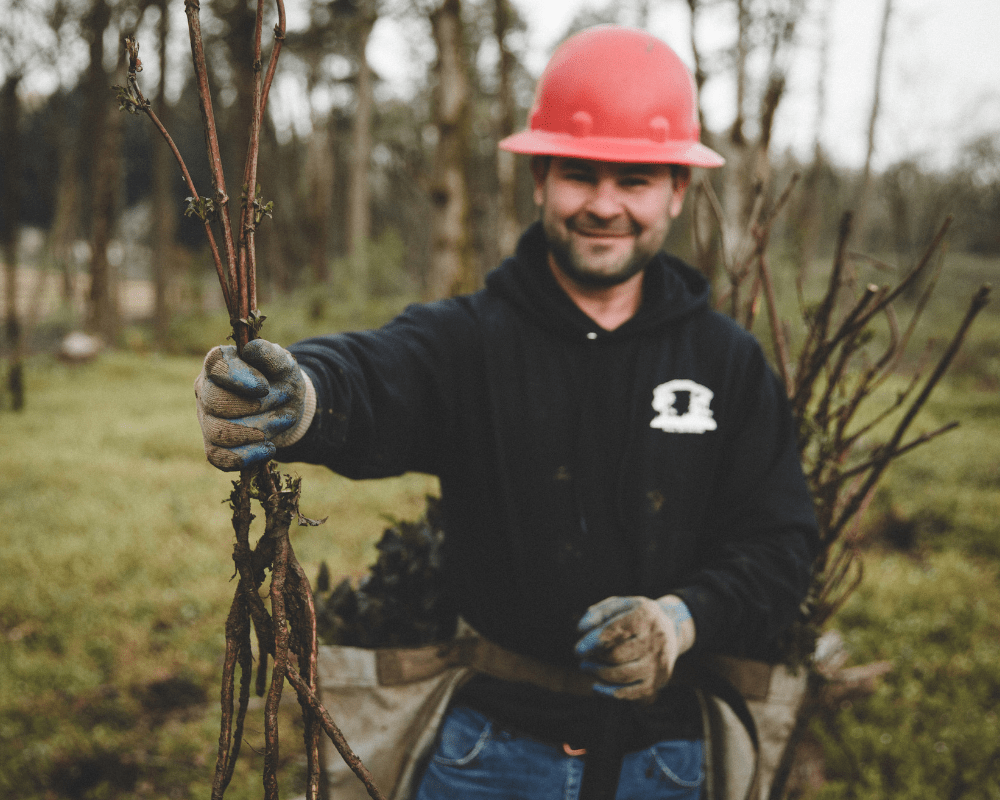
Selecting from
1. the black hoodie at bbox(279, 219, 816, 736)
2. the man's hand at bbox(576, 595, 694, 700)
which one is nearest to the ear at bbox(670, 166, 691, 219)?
the black hoodie at bbox(279, 219, 816, 736)

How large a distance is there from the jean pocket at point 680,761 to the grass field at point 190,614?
3.74 ft

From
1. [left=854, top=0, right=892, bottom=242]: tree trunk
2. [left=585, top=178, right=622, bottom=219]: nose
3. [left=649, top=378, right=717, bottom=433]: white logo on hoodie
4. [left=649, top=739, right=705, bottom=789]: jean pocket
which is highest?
[left=854, top=0, right=892, bottom=242]: tree trunk

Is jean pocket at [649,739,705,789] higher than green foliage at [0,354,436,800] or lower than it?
higher

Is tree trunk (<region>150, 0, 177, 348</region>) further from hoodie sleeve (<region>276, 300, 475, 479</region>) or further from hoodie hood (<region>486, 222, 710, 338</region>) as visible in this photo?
hoodie sleeve (<region>276, 300, 475, 479</region>)

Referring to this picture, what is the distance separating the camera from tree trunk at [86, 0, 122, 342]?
13.1m

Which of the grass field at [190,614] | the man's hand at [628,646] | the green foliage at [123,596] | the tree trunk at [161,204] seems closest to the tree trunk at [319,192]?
the tree trunk at [161,204]

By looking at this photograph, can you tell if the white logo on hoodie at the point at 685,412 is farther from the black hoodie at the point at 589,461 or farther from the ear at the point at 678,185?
the ear at the point at 678,185

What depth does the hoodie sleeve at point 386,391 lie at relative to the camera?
136 centimetres

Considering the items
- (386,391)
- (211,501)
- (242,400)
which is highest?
(242,400)

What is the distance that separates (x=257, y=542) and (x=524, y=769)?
1.05 metres

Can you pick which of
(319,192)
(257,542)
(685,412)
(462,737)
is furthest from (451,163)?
(319,192)

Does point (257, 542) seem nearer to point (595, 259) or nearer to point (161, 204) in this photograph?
point (595, 259)

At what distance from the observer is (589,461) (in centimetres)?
173

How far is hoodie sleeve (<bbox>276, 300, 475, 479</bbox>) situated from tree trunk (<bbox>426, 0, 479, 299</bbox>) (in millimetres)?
4715
